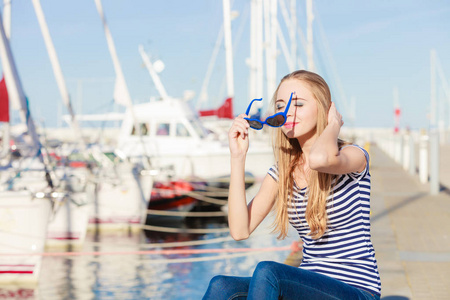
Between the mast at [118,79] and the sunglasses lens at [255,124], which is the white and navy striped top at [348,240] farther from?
the mast at [118,79]

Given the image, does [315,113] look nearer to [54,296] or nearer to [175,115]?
[54,296]

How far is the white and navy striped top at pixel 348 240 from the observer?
232 cm

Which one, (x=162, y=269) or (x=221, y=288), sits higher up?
(x=221, y=288)

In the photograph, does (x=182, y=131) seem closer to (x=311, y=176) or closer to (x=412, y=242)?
(x=412, y=242)

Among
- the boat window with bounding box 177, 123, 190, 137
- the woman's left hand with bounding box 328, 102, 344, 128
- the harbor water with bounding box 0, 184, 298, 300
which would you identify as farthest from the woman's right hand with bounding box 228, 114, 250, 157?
the boat window with bounding box 177, 123, 190, 137

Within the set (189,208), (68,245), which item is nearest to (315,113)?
(68,245)

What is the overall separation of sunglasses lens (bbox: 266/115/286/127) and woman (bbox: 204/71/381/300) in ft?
0.08

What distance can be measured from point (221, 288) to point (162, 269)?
6560mm

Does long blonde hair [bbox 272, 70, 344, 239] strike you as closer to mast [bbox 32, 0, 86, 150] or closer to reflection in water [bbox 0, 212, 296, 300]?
reflection in water [bbox 0, 212, 296, 300]

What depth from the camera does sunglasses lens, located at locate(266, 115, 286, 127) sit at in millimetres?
2404

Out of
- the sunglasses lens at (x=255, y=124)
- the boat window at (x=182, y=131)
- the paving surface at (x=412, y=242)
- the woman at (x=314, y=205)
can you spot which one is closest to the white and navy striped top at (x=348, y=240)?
the woman at (x=314, y=205)

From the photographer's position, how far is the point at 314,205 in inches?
92.7

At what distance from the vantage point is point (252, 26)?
24297 millimetres

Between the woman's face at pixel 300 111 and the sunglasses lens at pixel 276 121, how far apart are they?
2.4 inches
